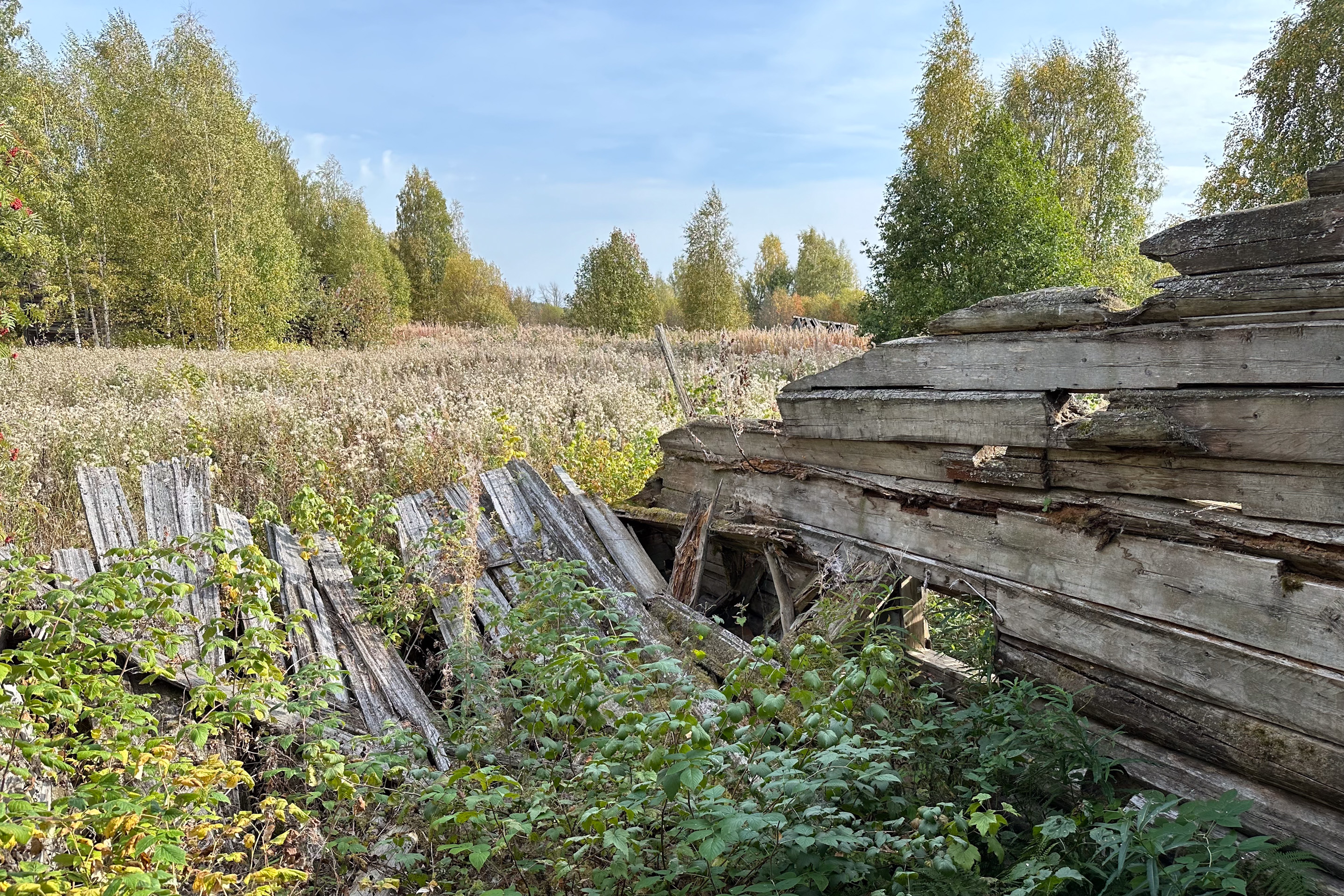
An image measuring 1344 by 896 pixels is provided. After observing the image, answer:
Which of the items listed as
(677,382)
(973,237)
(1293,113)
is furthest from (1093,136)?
(677,382)

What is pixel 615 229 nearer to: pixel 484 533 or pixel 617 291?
pixel 617 291

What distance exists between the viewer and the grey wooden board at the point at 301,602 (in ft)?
13.2

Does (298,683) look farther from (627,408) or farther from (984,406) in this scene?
(627,408)

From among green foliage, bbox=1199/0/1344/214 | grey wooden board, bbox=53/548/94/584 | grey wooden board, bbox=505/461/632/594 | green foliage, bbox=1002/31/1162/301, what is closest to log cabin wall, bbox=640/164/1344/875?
grey wooden board, bbox=505/461/632/594

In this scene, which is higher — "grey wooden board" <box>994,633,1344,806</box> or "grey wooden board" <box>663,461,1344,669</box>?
"grey wooden board" <box>663,461,1344,669</box>

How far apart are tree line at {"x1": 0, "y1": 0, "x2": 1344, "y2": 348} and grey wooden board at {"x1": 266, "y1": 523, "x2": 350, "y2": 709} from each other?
13596mm

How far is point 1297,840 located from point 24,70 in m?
35.5

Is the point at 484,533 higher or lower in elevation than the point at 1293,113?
lower

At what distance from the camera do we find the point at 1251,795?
254cm

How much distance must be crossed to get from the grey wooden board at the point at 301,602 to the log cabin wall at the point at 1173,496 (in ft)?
9.43

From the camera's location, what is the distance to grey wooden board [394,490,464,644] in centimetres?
455

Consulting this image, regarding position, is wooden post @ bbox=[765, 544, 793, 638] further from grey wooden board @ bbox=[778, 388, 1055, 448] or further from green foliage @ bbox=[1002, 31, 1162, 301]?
green foliage @ bbox=[1002, 31, 1162, 301]

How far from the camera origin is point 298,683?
10.8 feet

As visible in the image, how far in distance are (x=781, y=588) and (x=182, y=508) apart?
3.57 meters
